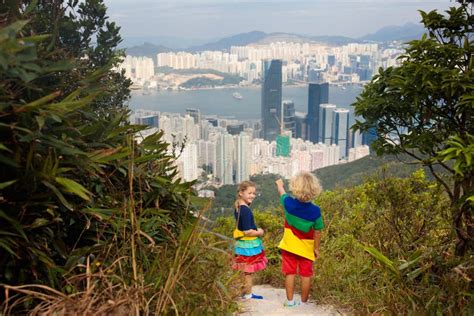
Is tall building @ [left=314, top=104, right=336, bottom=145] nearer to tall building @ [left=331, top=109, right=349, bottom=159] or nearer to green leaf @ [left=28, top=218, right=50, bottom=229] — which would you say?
tall building @ [left=331, top=109, right=349, bottom=159]

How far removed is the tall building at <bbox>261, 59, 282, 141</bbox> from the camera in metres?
62.7

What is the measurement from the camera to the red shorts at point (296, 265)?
365 centimetres

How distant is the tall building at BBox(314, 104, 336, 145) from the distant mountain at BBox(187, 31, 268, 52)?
5092cm

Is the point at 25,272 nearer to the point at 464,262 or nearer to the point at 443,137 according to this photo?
the point at 464,262

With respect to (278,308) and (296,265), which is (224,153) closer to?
(296,265)

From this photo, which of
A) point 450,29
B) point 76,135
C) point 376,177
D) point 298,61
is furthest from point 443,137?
point 298,61

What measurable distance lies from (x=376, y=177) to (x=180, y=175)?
70.7 inches

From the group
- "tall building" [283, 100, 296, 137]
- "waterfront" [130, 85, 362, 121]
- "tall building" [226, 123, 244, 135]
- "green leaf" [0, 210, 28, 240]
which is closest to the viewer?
"green leaf" [0, 210, 28, 240]

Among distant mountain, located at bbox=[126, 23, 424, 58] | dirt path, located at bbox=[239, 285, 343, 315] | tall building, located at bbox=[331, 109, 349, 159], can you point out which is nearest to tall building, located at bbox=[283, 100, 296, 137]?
tall building, located at bbox=[331, 109, 349, 159]

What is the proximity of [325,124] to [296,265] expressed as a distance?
199 ft

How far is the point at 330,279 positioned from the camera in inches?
153

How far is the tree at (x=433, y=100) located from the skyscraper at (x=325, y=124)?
57978 mm

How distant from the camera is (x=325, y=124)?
208 feet

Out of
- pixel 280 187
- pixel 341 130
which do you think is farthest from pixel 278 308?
pixel 341 130
